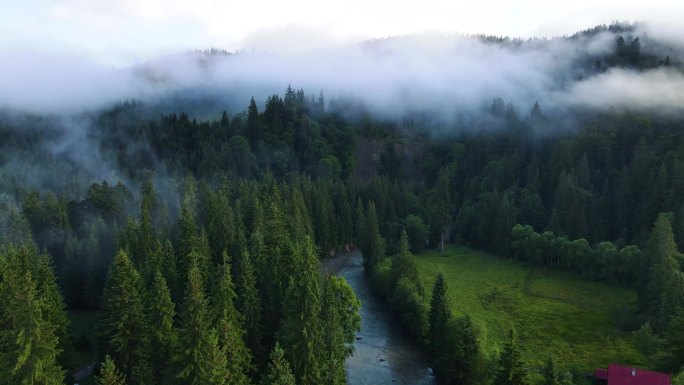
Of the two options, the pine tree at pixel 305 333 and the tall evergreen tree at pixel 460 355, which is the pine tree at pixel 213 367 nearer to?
the pine tree at pixel 305 333

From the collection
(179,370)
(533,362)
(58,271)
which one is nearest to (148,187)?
(58,271)

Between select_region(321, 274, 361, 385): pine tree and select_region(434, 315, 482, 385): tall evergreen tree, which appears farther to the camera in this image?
select_region(434, 315, 482, 385): tall evergreen tree

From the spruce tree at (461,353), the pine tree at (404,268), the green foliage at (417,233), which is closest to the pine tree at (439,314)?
the spruce tree at (461,353)

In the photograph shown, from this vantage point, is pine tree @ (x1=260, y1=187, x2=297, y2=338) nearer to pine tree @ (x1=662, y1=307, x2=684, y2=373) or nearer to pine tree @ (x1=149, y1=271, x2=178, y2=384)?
pine tree @ (x1=149, y1=271, x2=178, y2=384)

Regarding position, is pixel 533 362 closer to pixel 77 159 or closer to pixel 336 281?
pixel 336 281

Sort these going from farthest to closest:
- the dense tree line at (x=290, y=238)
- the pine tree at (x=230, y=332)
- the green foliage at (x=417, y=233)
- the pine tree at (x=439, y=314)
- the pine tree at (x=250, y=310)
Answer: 1. the green foliage at (x=417, y=233)
2. the pine tree at (x=439, y=314)
3. the pine tree at (x=250, y=310)
4. the dense tree line at (x=290, y=238)
5. the pine tree at (x=230, y=332)

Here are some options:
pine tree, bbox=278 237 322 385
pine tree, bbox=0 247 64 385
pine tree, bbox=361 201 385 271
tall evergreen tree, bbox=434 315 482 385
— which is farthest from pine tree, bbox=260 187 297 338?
pine tree, bbox=361 201 385 271

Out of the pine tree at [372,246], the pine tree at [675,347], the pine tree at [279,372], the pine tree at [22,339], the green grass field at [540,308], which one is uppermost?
the pine tree at [22,339]
